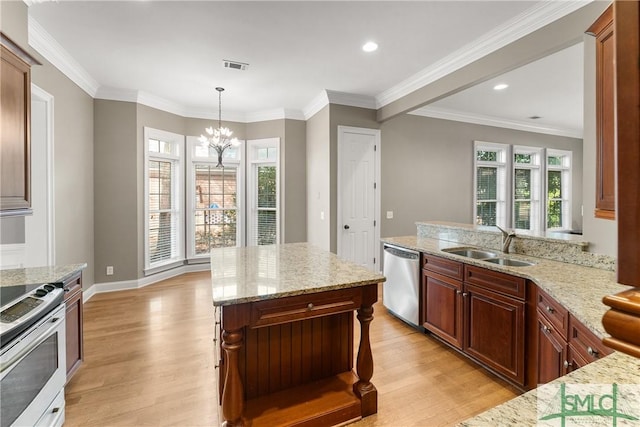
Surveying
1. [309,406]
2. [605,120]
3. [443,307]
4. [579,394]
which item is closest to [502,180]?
[443,307]

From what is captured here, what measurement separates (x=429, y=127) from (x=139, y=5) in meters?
4.57

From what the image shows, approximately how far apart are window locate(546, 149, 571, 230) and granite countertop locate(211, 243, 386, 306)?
6750mm

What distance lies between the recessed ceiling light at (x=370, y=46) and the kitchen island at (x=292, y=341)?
2296mm

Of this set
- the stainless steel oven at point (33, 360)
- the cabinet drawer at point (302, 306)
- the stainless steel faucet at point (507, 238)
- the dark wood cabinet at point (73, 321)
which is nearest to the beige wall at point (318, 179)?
the stainless steel faucet at point (507, 238)

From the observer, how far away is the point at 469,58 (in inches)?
126

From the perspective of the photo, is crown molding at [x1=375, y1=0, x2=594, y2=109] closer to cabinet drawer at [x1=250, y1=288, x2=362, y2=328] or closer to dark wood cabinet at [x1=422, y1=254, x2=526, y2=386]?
dark wood cabinet at [x1=422, y1=254, x2=526, y2=386]

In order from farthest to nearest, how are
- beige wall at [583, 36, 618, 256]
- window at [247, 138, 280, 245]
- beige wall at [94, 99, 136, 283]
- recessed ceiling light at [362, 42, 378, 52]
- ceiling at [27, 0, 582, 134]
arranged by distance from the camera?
window at [247, 138, 280, 245]
beige wall at [94, 99, 136, 283]
recessed ceiling light at [362, 42, 378, 52]
ceiling at [27, 0, 582, 134]
beige wall at [583, 36, 618, 256]

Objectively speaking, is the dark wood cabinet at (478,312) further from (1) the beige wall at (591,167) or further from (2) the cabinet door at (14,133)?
(2) the cabinet door at (14,133)

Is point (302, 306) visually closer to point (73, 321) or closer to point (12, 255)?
point (73, 321)

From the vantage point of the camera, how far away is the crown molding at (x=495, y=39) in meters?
2.40

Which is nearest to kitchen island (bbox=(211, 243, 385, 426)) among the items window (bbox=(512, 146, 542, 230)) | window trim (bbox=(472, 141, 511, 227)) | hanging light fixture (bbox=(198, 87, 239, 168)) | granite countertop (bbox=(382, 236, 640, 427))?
granite countertop (bbox=(382, 236, 640, 427))

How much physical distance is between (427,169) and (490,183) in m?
1.67

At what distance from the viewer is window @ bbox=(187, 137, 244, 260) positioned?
17.8ft

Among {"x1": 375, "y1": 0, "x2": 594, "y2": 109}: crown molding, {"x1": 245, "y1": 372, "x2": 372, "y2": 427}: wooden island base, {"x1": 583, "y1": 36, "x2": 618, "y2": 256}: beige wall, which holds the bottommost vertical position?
{"x1": 245, "y1": 372, "x2": 372, "y2": 427}: wooden island base
